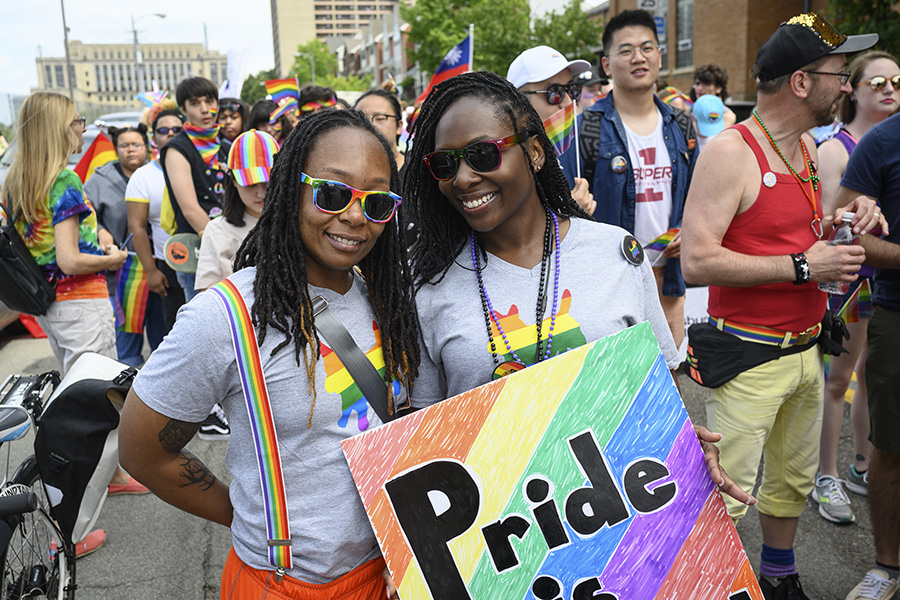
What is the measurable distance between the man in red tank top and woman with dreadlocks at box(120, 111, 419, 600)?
4.75ft

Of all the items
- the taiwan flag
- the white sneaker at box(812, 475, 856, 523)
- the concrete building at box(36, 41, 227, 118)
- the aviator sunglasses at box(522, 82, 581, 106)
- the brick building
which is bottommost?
the white sneaker at box(812, 475, 856, 523)

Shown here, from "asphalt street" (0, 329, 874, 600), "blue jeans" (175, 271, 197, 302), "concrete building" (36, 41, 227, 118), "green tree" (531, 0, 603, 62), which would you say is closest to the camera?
"asphalt street" (0, 329, 874, 600)

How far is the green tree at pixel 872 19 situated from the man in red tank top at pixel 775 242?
947cm

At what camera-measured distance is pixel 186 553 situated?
11.9 feet

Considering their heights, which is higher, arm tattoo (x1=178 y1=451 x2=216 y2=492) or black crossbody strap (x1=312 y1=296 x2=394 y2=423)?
black crossbody strap (x1=312 y1=296 x2=394 y2=423)

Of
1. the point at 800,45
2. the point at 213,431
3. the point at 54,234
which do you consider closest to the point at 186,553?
the point at 213,431

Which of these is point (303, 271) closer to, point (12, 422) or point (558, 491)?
point (558, 491)

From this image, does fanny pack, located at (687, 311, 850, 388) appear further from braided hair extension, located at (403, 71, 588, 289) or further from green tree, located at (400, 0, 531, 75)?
green tree, located at (400, 0, 531, 75)

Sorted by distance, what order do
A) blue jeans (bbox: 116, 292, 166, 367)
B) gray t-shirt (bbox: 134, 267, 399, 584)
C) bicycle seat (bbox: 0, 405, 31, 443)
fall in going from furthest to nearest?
blue jeans (bbox: 116, 292, 166, 367) < bicycle seat (bbox: 0, 405, 31, 443) < gray t-shirt (bbox: 134, 267, 399, 584)

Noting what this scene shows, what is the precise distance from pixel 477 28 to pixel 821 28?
91.3 ft

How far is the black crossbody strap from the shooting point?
1.65 m

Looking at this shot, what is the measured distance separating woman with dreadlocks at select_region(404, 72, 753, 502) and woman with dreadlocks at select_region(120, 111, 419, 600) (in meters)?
0.16

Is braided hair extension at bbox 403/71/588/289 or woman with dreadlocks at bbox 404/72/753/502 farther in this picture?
braided hair extension at bbox 403/71/588/289

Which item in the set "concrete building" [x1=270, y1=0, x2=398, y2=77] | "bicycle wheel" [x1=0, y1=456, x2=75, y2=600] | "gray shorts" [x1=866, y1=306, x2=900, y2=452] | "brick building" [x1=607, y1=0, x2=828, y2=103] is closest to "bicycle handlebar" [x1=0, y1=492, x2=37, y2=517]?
"bicycle wheel" [x1=0, y1=456, x2=75, y2=600]
